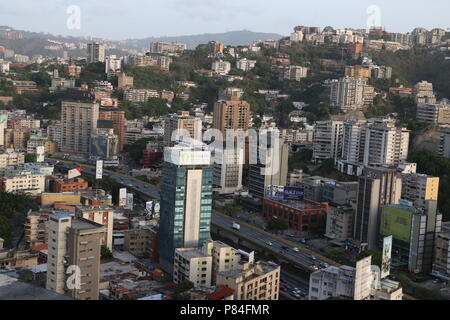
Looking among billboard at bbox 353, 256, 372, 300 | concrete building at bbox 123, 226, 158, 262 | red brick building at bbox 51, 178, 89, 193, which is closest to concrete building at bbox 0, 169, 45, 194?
red brick building at bbox 51, 178, 89, 193

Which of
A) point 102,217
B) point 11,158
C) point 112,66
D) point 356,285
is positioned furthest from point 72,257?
point 112,66

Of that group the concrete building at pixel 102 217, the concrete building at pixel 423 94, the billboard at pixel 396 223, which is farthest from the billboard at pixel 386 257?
the concrete building at pixel 423 94

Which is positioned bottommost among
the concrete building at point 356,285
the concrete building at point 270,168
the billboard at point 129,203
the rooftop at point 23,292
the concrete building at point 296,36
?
the billboard at point 129,203

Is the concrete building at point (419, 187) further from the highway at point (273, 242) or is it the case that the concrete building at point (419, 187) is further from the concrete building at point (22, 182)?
the concrete building at point (22, 182)

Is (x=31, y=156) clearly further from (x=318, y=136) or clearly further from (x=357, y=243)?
(x=357, y=243)

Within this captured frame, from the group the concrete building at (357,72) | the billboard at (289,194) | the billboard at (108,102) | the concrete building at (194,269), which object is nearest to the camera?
the concrete building at (194,269)

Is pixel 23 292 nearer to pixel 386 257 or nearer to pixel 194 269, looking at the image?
Answer: pixel 194 269

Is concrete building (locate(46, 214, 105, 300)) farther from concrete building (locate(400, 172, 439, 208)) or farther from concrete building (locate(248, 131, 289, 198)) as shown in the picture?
concrete building (locate(248, 131, 289, 198))
